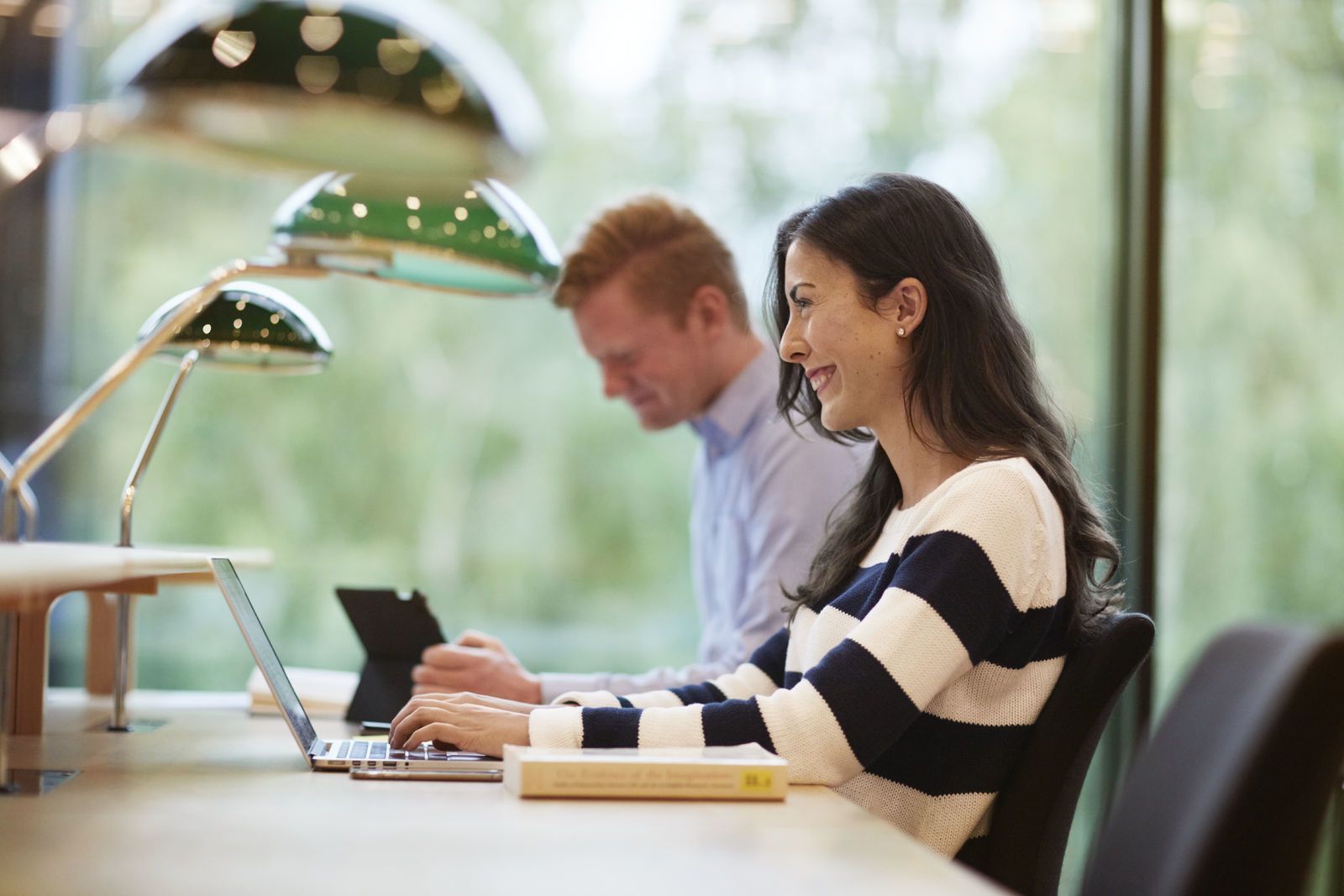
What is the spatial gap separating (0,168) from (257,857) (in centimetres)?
103

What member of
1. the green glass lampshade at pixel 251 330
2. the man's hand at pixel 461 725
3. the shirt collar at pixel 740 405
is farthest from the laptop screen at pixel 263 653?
the shirt collar at pixel 740 405

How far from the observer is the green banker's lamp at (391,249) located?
5.11 feet

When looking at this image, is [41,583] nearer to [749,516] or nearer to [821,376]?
[821,376]

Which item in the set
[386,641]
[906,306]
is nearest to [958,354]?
[906,306]

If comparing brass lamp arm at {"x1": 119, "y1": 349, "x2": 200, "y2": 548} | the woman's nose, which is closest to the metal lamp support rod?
brass lamp arm at {"x1": 119, "y1": 349, "x2": 200, "y2": 548}

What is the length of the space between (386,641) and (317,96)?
1.26 metres

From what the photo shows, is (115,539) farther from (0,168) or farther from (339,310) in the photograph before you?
(0,168)

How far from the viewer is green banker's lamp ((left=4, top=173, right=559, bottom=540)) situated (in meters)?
1.56

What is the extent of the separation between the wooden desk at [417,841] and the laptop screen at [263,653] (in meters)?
0.07

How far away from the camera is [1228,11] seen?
3578mm

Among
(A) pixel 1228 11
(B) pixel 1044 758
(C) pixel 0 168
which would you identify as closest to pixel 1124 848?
(B) pixel 1044 758

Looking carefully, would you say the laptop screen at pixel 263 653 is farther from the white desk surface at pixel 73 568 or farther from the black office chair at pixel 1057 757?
the black office chair at pixel 1057 757

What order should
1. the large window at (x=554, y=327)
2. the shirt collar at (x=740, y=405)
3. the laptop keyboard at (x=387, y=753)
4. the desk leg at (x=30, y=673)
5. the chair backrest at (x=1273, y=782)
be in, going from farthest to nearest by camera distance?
the large window at (x=554, y=327) → the shirt collar at (x=740, y=405) → the desk leg at (x=30, y=673) → the laptop keyboard at (x=387, y=753) → the chair backrest at (x=1273, y=782)

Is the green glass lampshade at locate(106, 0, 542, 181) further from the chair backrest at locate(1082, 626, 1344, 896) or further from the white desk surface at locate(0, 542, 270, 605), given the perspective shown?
the chair backrest at locate(1082, 626, 1344, 896)
